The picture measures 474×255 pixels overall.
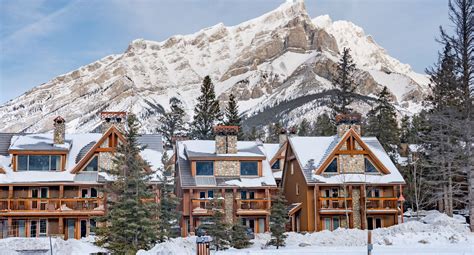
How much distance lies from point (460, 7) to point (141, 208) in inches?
841

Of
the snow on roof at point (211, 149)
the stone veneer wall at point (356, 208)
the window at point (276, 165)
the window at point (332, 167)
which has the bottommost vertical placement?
the stone veneer wall at point (356, 208)

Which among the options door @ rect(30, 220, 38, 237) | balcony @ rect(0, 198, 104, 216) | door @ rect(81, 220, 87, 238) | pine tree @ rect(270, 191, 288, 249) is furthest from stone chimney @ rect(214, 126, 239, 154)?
door @ rect(30, 220, 38, 237)

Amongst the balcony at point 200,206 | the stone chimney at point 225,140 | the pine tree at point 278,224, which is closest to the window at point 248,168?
the stone chimney at point 225,140

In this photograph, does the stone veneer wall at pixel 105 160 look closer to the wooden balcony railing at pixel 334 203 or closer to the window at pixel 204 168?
the window at pixel 204 168

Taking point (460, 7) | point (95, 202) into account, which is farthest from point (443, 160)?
point (95, 202)

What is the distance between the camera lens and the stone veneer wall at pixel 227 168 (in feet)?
145

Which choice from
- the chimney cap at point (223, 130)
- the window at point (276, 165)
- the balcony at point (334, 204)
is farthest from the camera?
the window at point (276, 165)

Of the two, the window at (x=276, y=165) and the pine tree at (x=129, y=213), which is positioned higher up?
the window at (x=276, y=165)

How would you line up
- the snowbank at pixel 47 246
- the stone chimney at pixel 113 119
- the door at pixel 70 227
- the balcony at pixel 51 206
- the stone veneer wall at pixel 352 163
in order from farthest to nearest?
the stone chimney at pixel 113 119, the stone veneer wall at pixel 352 163, the door at pixel 70 227, the balcony at pixel 51 206, the snowbank at pixel 47 246

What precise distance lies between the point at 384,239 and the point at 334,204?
1352cm

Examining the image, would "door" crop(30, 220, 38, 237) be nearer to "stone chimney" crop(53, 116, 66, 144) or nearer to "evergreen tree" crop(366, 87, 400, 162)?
"stone chimney" crop(53, 116, 66, 144)

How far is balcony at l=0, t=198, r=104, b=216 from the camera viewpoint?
1615 inches

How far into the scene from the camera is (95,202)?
41.8 metres

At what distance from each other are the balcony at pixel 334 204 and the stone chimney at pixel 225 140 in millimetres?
6946
